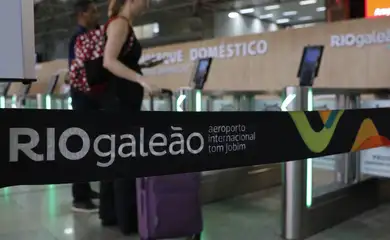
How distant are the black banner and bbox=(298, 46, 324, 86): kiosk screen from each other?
1400 mm

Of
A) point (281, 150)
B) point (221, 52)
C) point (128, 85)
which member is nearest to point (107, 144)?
point (281, 150)

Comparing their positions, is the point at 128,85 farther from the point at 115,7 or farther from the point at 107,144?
the point at 107,144

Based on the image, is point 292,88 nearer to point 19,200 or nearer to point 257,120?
point 257,120

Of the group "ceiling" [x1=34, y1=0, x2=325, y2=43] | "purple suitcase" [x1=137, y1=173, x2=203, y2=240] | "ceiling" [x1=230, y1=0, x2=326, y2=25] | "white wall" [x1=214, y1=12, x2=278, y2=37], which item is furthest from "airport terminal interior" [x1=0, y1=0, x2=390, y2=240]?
"ceiling" [x1=230, y1=0, x2=326, y2=25]

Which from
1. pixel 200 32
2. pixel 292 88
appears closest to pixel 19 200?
pixel 292 88

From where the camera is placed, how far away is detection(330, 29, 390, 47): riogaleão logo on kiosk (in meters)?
4.96

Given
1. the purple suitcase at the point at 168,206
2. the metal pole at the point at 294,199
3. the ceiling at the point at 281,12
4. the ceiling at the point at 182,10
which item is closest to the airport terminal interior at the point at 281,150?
the metal pole at the point at 294,199

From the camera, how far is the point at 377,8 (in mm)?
5586

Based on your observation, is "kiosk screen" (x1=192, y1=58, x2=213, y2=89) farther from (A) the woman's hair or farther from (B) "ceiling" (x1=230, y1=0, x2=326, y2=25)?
(B) "ceiling" (x1=230, y1=0, x2=326, y2=25)

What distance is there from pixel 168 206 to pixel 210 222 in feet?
2.48

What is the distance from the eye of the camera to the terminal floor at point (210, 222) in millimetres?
2541

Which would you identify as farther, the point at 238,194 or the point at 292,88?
the point at 238,194

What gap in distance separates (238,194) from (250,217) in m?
0.70

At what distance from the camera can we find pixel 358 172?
10.8 feet
